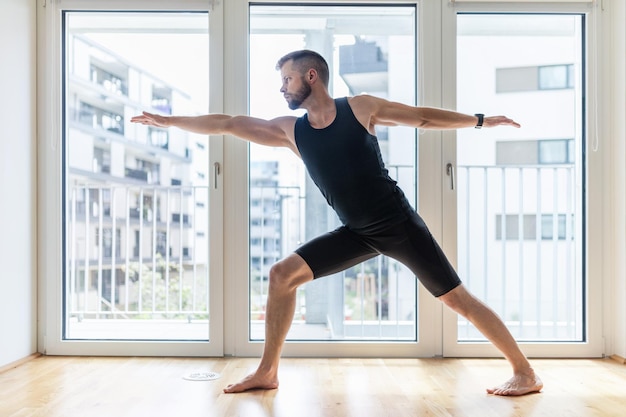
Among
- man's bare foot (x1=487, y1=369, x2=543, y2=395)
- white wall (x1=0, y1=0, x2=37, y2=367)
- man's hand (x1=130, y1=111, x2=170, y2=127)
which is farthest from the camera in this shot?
white wall (x1=0, y1=0, x2=37, y2=367)

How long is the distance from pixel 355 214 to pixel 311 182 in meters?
1.22

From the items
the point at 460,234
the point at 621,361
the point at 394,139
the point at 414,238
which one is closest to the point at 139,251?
the point at 394,139

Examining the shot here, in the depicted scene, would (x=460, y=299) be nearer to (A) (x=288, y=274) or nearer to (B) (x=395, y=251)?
(B) (x=395, y=251)

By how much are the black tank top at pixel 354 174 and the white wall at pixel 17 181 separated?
1.53m

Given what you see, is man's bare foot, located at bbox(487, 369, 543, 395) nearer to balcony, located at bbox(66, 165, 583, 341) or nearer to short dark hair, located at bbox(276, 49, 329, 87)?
short dark hair, located at bbox(276, 49, 329, 87)

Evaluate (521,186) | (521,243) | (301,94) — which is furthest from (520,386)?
(521,186)

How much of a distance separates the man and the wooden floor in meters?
0.16

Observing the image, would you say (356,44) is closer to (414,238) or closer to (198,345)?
(414,238)

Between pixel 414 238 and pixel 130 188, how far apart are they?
2888 mm

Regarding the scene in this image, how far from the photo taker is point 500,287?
4.46 metres

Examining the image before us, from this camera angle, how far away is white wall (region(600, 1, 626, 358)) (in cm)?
297

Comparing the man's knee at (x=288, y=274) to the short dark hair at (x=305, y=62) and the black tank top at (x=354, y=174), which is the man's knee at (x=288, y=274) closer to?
the black tank top at (x=354, y=174)

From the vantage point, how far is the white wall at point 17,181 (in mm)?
2768

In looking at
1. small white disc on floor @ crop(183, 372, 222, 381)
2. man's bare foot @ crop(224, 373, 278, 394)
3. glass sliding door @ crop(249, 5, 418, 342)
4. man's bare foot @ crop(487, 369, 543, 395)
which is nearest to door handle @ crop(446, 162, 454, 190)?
glass sliding door @ crop(249, 5, 418, 342)
